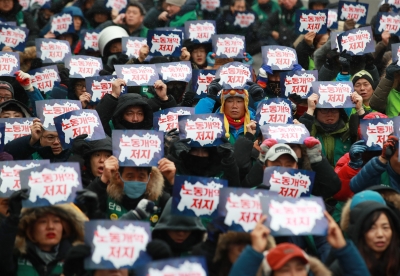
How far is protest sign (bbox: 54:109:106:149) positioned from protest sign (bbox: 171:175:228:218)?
1.77 m

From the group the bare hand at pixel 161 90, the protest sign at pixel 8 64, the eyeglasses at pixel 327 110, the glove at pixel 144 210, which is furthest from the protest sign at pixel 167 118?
the glove at pixel 144 210

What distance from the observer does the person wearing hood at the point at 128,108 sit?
9.68 meters

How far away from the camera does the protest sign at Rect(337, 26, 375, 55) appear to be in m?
11.4

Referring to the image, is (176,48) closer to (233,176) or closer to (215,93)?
(215,93)

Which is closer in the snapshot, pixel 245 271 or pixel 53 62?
pixel 245 271

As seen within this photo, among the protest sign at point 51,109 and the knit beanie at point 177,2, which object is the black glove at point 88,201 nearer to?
the protest sign at point 51,109

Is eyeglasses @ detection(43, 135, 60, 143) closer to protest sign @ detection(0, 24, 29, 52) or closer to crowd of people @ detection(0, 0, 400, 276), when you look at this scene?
crowd of people @ detection(0, 0, 400, 276)

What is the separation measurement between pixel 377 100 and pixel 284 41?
4.44 meters

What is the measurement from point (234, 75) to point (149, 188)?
2623mm

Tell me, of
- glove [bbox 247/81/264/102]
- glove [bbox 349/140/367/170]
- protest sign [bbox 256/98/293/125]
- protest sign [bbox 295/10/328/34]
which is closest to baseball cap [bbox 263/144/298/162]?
glove [bbox 349/140/367/170]

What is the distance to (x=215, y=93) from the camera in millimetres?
10094

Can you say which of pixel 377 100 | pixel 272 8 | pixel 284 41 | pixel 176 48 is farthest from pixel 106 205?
pixel 272 8

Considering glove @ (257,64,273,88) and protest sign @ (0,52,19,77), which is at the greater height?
protest sign @ (0,52,19,77)

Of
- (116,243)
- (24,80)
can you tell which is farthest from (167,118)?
(116,243)
